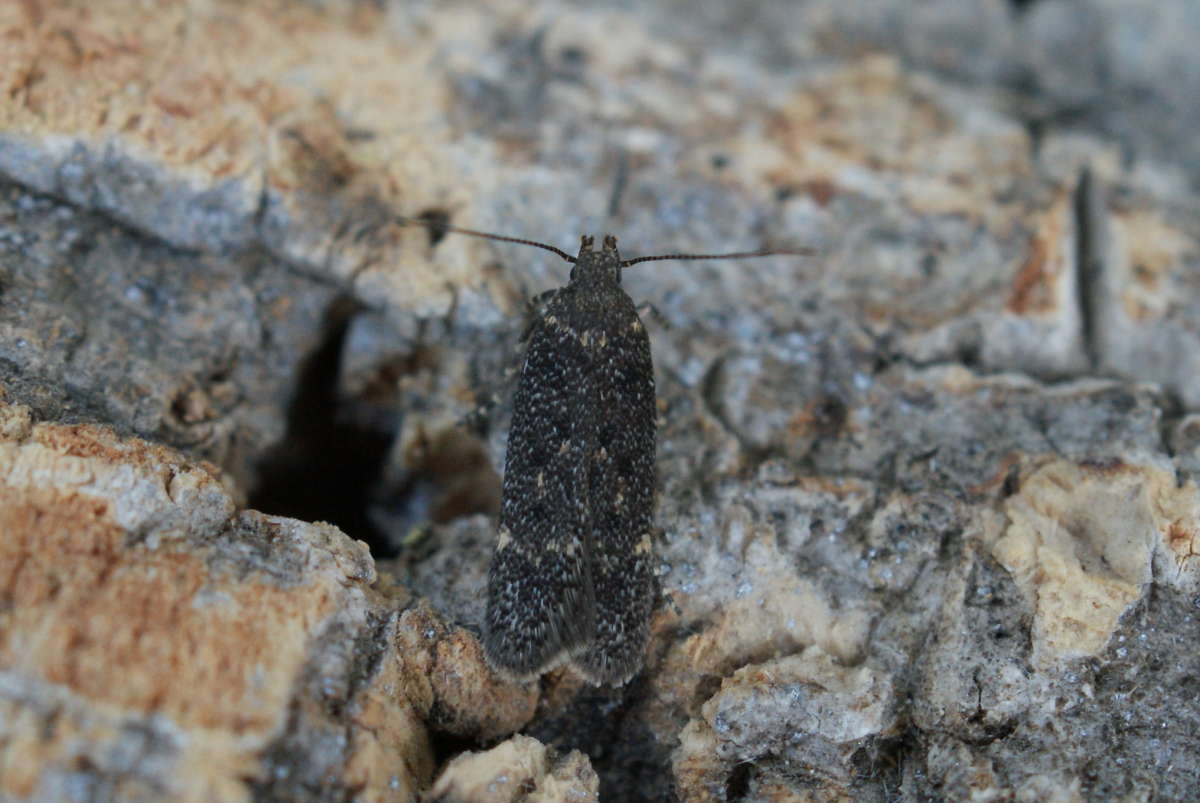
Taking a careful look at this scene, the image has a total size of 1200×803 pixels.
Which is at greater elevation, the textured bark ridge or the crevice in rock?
the textured bark ridge

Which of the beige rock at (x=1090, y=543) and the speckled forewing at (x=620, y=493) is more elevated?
the beige rock at (x=1090, y=543)

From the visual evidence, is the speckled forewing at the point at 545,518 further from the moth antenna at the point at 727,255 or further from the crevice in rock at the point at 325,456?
the crevice in rock at the point at 325,456

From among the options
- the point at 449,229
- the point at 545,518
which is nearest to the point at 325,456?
the point at 449,229

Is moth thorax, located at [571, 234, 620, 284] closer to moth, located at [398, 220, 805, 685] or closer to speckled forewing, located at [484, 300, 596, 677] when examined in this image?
moth, located at [398, 220, 805, 685]

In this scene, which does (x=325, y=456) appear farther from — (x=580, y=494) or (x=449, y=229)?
(x=580, y=494)

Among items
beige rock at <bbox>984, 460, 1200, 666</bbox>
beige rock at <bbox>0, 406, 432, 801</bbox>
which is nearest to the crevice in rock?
beige rock at <bbox>0, 406, 432, 801</bbox>

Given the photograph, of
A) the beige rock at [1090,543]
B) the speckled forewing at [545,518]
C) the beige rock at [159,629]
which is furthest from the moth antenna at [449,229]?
the beige rock at [1090,543]
